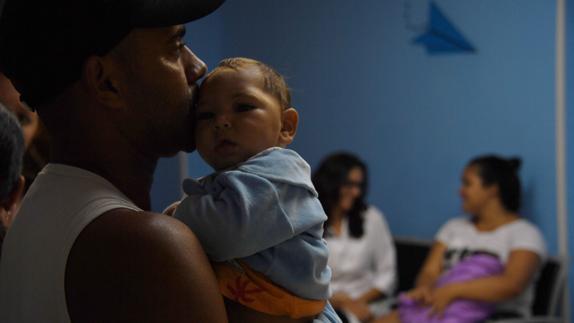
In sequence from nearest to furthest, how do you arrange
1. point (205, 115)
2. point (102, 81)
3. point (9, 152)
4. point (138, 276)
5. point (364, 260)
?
point (138, 276) → point (102, 81) → point (205, 115) → point (9, 152) → point (364, 260)

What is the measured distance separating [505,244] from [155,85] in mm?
2880

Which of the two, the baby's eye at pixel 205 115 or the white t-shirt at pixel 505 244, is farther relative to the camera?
the white t-shirt at pixel 505 244

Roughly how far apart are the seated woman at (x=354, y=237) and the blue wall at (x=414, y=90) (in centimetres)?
45

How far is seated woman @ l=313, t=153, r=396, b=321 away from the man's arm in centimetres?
302

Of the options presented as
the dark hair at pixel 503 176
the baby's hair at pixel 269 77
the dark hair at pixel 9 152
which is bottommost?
the dark hair at pixel 503 176

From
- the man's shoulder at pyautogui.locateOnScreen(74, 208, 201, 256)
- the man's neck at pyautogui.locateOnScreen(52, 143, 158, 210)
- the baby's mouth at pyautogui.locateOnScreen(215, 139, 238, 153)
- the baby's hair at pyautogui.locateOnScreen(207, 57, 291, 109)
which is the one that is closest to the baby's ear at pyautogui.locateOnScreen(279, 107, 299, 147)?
the baby's hair at pyautogui.locateOnScreen(207, 57, 291, 109)

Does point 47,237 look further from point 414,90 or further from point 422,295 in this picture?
point 414,90

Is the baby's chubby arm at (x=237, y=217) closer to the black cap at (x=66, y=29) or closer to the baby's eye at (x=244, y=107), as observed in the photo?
the baby's eye at (x=244, y=107)

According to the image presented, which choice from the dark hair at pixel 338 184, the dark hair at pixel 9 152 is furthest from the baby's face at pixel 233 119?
the dark hair at pixel 338 184

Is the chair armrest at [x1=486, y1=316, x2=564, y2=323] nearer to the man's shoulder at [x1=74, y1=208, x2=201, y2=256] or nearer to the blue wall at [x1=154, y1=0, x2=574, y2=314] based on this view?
the blue wall at [x1=154, y1=0, x2=574, y2=314]

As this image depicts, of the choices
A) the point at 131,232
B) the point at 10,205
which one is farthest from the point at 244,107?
the point at 10,205

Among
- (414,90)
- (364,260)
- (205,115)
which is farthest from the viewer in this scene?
(414,90)

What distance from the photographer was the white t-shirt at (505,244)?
3.50m

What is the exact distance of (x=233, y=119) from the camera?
1.12m
